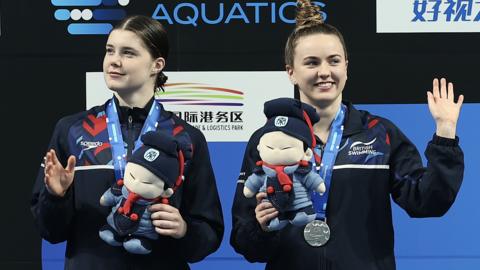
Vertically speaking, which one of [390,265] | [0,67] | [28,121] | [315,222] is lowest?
[390,265]

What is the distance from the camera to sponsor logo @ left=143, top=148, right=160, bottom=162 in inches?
96.3

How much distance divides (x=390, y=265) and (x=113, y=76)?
1.11 m

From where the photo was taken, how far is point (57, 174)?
2492mm

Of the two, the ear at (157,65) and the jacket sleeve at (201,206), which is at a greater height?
the ear at (157,65)

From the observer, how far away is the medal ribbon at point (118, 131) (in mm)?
2609

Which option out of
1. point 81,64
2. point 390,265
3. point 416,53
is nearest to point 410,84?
point 416,53

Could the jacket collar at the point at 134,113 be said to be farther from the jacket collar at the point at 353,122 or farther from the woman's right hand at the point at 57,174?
the jacket collar at the point at 353,122

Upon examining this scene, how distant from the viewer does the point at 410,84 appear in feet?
12.3

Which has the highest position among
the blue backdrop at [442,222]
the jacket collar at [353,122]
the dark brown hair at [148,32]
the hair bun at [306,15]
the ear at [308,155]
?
the hair bun at [306,15]

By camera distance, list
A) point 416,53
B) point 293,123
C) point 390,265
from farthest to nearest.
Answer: point 416,53
point 390,265
point 293,123

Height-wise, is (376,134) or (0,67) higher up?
(0,67)

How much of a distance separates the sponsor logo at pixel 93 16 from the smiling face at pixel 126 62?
1103 mm

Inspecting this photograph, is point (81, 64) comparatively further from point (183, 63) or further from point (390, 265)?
point (390, 265)

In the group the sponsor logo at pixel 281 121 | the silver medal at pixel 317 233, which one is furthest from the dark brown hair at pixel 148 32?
the silver medal at pixel 317 233
